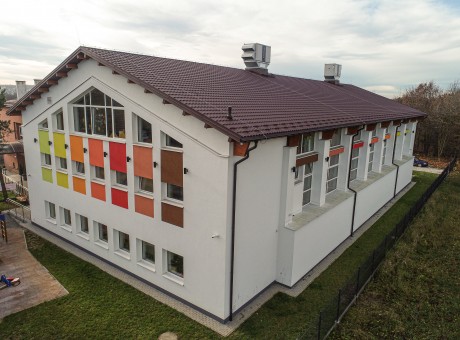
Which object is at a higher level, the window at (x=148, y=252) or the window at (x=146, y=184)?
the window at (x=146, y=184)

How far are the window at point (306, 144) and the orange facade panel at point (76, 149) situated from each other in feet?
29.1

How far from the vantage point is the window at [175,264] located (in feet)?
37.6

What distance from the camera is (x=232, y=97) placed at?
12227 millimetres

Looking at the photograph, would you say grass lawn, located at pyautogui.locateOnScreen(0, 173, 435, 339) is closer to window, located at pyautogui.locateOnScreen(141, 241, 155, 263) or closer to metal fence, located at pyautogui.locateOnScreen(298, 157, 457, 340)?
metal fence, located at pyautogui.locateOnScreen(298, 157, 457, 340)

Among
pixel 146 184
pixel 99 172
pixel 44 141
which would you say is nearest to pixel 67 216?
pixel 44 141

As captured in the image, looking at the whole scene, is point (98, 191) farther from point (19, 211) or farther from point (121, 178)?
point (19, 211)

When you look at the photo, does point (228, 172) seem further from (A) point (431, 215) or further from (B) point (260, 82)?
(A) point (431, 215)

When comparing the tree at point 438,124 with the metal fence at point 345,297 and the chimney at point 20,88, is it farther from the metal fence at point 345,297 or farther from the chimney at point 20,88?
the chimney at point 20,88

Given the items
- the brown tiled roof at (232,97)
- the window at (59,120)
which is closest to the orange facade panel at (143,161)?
the brown tiled roof at (232,97)

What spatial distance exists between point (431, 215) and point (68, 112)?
775 inches

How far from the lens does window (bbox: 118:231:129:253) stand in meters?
13.4

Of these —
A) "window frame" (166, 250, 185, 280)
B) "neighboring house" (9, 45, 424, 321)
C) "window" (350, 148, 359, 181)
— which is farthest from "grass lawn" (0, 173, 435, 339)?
"window" (350, 148, 359, 181)

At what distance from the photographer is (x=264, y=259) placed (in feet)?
38.3

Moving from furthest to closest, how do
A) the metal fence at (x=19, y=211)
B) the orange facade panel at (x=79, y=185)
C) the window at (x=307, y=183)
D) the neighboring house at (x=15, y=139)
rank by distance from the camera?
the neighboring house at (x=15, y=139) < the metal fence at (x=19, y=211) < the orange facade panel at (x=79, y=185) < the window at (x=307, y=183)
